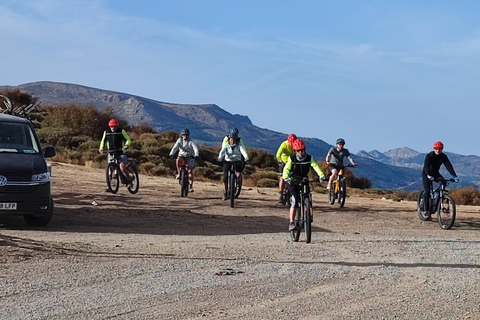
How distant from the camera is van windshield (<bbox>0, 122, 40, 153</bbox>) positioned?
1456 cm

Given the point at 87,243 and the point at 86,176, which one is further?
the point at 86,176

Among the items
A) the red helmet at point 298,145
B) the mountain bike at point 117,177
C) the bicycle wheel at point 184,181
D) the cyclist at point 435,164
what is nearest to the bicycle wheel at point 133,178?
the mountain bike at point 117,177

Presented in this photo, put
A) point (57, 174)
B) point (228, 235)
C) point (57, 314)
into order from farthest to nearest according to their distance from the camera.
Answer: point (57, 174) → point (228, 235) → point (57, 314)

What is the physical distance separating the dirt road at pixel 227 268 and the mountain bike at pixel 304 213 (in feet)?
0.78

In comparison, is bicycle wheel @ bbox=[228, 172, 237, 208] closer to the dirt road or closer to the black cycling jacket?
the dirt road

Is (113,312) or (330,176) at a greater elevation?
(330,176)

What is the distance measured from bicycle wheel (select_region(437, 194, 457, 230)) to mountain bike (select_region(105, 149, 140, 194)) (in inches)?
326

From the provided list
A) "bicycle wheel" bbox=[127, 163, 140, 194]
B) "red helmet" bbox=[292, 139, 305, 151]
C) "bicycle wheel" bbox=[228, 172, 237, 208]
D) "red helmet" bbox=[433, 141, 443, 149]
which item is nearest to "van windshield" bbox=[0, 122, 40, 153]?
"red helmet" bbox=[292, 139, 305, 151]

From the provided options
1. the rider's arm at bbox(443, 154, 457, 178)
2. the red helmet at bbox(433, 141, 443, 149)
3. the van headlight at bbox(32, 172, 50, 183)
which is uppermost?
the red helmet at bbox(433, 141, 443, 149)

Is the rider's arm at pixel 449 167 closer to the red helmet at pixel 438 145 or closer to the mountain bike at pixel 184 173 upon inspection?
the red helmet at pixel 438 145

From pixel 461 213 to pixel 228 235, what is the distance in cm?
913

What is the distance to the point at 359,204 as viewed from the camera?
2339cm

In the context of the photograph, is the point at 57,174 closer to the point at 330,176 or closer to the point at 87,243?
the point at 330,176

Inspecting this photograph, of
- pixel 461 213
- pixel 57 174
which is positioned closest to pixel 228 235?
pixel 461 213
